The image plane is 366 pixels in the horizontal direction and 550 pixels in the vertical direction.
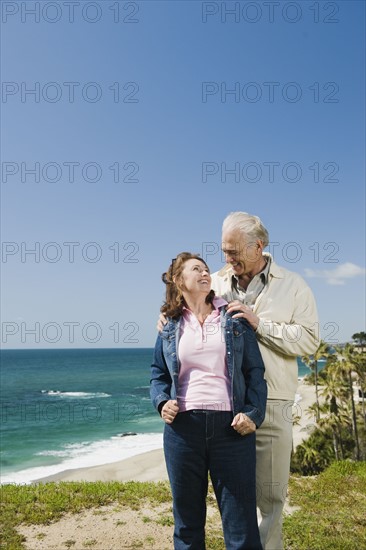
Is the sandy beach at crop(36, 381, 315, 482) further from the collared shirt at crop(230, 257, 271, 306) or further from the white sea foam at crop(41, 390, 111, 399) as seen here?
the white sea foam at crop(41, 390, 111, 399)

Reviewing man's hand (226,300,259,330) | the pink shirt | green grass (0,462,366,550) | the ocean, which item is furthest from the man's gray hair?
the ocean

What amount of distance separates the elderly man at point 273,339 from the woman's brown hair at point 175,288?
10.6 inches

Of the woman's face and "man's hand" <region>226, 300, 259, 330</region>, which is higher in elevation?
the woman's face

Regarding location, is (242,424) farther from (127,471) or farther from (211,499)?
(127,471)

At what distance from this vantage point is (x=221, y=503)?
3.03 meters

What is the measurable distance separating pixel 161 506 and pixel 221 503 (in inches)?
151

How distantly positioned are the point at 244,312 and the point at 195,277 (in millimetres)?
392

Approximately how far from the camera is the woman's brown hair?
3.25 meters

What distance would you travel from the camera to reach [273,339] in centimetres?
326

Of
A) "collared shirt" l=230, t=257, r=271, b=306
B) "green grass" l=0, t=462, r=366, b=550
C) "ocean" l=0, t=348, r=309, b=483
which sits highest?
"collared shirt" l=230, t=257, r=271, b=306

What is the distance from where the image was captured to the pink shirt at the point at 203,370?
297 centimetres

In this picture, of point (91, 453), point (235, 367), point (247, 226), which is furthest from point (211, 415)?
point (91, 453)

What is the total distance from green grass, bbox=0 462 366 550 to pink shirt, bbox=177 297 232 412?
2.89m

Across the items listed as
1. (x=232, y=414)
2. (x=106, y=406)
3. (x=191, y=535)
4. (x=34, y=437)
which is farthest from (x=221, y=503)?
(x=106, y=406)
